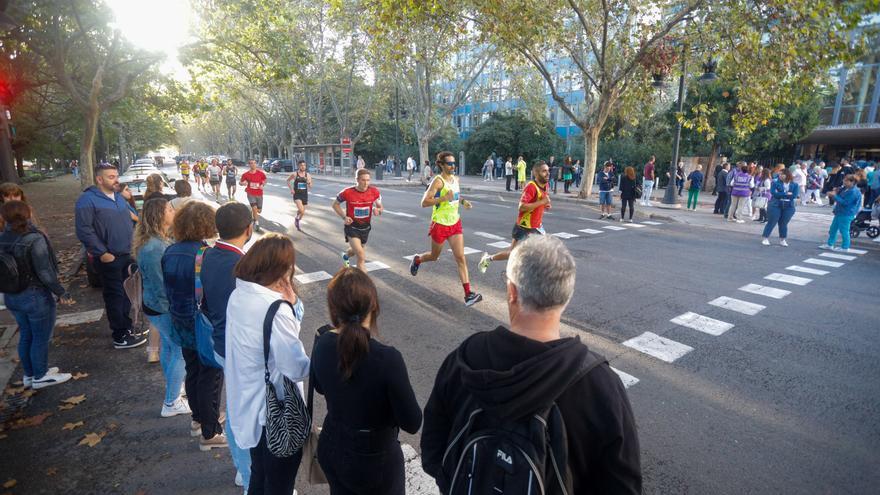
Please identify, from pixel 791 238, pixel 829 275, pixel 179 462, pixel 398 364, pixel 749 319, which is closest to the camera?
pixel 398 364

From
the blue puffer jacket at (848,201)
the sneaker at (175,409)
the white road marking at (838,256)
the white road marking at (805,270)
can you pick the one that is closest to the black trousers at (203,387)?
the sneaker at (175,409)

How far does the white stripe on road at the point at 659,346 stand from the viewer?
16.3ft

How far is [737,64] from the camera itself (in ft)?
42.9

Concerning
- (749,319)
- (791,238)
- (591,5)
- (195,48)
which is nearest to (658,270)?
(749,319)

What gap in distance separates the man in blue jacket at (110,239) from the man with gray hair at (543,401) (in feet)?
16.6

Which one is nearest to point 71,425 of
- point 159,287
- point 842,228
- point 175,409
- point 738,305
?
point 175,409

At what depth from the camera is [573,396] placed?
4.25 ft

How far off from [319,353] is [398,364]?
0.35 m

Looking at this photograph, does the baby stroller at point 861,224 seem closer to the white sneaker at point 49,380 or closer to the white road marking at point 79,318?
the white sneaker at point 49,380

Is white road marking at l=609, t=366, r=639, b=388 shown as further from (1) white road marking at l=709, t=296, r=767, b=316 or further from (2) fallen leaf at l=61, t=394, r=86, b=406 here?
(2) fallen leaf at l=61, t=394, r=86, b=406

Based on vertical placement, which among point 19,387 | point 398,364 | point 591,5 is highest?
point 591,5

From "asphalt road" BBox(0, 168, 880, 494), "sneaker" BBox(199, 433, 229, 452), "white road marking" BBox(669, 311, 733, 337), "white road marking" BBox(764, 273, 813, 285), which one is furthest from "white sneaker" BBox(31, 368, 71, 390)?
"white road marking" BBox(764, 273, 813, 285)

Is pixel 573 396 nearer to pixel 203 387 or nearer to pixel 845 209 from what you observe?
pixel 203 387

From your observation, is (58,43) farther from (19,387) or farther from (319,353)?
(319,353)
